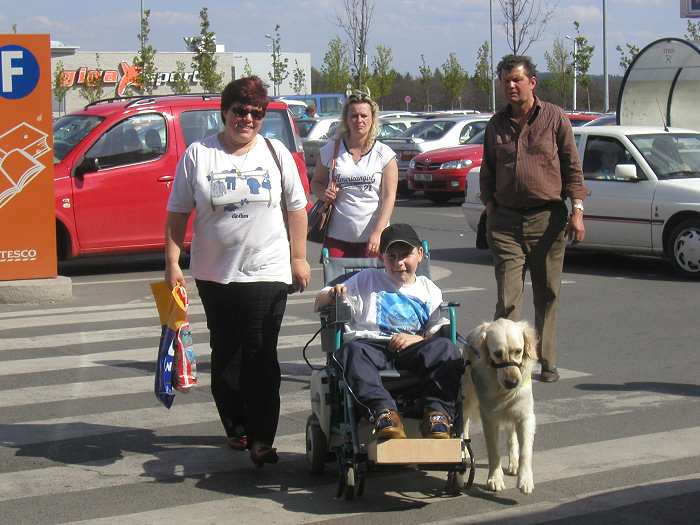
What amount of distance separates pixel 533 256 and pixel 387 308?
218cm

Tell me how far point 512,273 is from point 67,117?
812 centimetres

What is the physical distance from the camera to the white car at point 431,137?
2412 centimetres

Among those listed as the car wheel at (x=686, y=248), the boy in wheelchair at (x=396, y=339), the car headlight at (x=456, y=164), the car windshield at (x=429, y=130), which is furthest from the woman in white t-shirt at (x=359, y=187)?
the car windshield at (x=429, y=130)

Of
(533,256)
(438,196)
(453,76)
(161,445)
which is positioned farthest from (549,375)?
(453,76)

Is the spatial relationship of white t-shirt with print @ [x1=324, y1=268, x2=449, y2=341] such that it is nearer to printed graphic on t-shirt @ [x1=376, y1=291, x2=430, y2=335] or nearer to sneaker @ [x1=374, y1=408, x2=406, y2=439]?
printed graphic on t-shirt @ [x1=376, y1=291, x2=430, y2=335]

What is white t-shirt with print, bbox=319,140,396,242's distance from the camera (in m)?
6.87

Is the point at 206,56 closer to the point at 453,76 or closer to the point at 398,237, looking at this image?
the point at 453,76

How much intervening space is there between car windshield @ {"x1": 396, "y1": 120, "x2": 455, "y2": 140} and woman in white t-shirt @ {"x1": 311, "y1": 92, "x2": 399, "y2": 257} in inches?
699

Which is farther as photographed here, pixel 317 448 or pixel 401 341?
pixel 317 448

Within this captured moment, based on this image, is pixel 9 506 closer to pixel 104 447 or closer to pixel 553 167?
pixel 104 447

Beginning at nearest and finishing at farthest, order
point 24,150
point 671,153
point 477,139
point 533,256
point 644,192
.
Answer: point 533,256 → point 24,150 → point 644,192 → point 671,153 → point 477,139

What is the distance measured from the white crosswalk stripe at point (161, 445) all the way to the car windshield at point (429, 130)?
54.6ft

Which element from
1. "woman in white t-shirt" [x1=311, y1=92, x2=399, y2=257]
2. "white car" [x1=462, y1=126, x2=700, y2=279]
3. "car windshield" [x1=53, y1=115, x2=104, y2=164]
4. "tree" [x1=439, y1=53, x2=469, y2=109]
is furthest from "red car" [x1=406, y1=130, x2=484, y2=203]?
"tree" [x1=439, y1=53, x2=469, y2=109]

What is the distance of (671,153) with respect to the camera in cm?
1263
